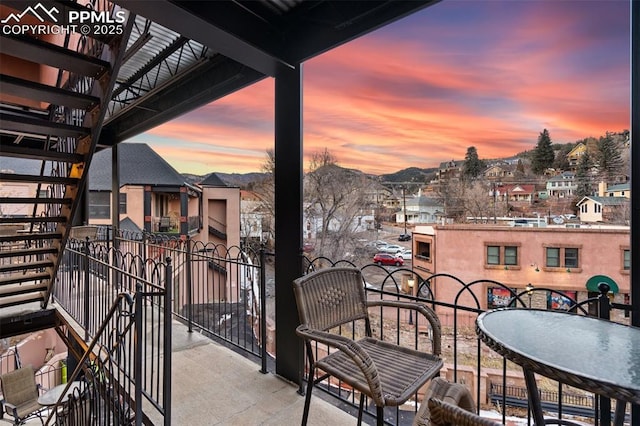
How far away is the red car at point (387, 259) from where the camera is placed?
187 inches

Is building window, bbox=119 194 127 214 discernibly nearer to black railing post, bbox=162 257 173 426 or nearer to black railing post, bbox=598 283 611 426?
black railing post, bbox=162 257 173 426

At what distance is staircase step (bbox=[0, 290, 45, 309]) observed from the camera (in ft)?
15.0

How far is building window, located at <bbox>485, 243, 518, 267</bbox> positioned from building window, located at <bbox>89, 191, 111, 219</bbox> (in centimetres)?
1478

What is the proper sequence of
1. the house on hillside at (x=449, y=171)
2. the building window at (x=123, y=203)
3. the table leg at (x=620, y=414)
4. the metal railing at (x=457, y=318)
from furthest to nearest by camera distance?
1. the building window at (x=123, y=203)
2. the house on hillside at (x=449, y=171)
3. the metal railing at (x=457, y=318)
4. the table leg at (x=620, y=414)

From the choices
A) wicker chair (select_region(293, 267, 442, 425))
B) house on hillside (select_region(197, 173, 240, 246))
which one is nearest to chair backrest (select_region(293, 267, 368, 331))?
wicker chair (select_region(293, 267, 442, 425))

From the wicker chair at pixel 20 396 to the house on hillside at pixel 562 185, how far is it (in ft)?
25.9

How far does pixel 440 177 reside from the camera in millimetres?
5617

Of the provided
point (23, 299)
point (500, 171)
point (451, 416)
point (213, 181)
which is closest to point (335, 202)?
point (500, 171)

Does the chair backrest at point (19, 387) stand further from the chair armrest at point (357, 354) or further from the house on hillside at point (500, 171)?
the house on hillside at point (500, 171)

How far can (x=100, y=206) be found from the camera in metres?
13.1

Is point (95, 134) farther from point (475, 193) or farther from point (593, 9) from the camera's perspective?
point (593, 9)

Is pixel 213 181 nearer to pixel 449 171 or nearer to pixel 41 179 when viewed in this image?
pixel 449 171

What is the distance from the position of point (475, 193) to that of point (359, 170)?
11.4ft

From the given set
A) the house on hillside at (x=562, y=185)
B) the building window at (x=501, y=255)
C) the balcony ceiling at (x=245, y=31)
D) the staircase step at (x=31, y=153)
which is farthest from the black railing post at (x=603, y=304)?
the staircase step at (x=31, y=153)
